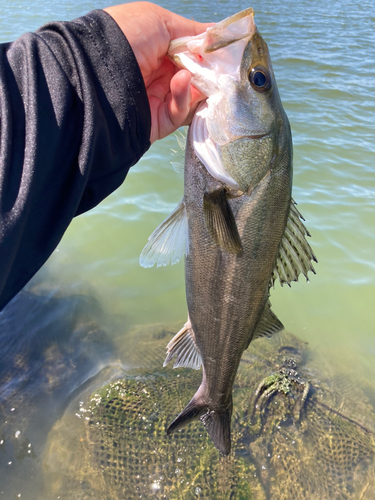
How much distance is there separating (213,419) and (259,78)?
6.92ft

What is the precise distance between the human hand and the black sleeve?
206mm

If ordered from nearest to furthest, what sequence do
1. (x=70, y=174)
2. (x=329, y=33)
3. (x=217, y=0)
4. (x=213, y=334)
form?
(x=70, y=174) → (x=213, y=334) → (x=329, y=33) → (x=217, y=0)

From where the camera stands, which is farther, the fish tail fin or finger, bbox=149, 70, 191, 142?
the fish tail fin

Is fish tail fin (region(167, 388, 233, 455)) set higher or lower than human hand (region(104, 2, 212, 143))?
lower

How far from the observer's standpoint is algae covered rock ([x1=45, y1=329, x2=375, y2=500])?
304 centimetres

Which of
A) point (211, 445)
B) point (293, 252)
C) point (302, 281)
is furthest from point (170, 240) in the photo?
point (302, 281)

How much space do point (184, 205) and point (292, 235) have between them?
630mm

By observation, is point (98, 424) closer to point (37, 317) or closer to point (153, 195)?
point (37, 317)

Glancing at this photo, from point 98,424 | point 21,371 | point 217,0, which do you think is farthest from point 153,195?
point 217,0

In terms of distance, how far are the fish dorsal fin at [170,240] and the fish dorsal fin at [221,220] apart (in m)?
0.22

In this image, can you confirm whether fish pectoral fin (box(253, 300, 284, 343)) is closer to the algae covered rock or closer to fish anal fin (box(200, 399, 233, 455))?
fish anal fin (box(200, 399, 233, 455))

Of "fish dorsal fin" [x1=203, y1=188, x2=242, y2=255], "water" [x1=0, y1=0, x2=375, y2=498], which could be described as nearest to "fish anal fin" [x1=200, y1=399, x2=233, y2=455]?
"fish dorsal fin" [x1=203, y1=188, x2=242, y2=255]

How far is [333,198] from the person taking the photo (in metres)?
6.97

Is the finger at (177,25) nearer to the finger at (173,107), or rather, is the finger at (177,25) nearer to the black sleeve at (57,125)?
the finger at (173,107)
